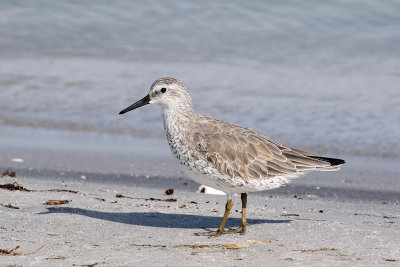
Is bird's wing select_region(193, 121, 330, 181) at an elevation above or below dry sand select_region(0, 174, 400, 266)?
above

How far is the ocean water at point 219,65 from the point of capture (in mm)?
13047

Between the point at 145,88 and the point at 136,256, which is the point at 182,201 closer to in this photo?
the point at 136,256

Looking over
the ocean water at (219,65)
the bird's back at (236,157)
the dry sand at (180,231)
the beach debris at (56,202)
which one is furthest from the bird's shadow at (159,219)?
the ocean water at (219,65)

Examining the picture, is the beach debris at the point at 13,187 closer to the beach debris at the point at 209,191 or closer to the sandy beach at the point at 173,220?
the sandy beach at the point at 173,220

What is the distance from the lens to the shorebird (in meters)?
6.58

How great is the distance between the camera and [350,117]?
1301cm

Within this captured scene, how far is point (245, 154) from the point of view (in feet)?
22.4

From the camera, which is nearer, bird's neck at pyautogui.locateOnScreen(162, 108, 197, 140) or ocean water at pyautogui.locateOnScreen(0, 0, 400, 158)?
bird's neck at pyautogui.locateOnScreen(162, 108, 197, 140)

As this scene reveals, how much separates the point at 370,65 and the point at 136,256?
1202 centimetres

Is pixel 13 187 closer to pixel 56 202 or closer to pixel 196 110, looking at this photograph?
pixel 56 202

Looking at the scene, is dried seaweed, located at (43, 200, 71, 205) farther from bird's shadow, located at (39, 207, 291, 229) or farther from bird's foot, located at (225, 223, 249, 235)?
bird's foot, located at (225, 223, 249, 235)

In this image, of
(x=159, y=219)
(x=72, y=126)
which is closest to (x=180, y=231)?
(x=159, y=219)

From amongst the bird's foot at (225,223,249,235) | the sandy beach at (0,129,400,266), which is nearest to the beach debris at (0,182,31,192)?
the sandy beach at (0,129,400,266)

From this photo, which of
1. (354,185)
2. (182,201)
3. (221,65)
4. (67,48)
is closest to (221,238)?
(182,201)
